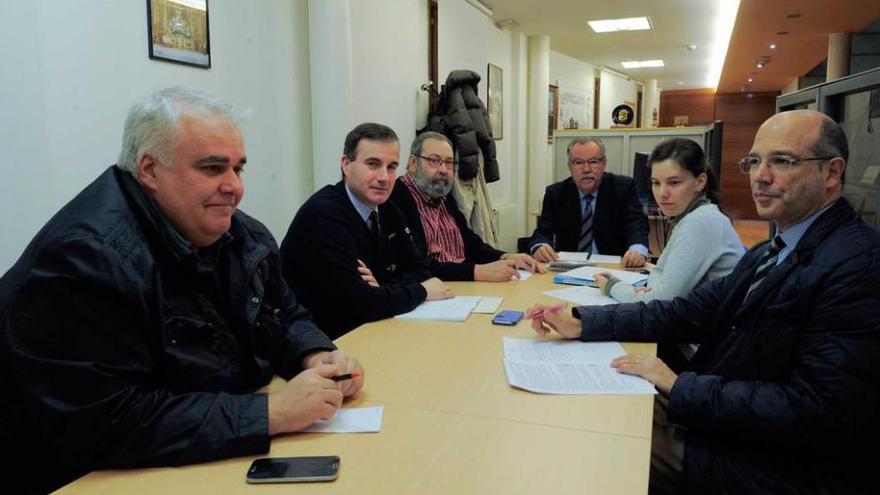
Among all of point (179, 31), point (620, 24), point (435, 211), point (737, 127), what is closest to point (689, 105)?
point (737, 127)

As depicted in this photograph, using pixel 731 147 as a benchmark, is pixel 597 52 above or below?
above

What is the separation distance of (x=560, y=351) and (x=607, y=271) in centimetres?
118

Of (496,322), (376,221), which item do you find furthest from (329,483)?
(376,221)

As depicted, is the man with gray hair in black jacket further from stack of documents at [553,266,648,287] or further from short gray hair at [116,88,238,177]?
stack of documents at [553,266,648,287]

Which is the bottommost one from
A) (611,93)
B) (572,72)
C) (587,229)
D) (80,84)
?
(587,229)

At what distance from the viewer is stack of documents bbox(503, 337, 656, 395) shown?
1.43m

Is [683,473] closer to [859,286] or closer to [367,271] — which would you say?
[859,286]

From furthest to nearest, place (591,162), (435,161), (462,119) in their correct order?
(462,119) → (591,162) → (435,161)

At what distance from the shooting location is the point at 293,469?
105 centimetres

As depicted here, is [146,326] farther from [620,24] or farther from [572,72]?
[572,72]

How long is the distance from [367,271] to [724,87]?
12.2 meters

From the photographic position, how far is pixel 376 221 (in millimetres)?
2432

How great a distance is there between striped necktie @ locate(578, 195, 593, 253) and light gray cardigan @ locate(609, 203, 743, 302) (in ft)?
5.51

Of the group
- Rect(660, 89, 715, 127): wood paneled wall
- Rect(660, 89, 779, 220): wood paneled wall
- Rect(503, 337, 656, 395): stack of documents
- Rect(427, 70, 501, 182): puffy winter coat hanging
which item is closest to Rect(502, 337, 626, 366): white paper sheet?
Rect(503, 337, 656, 395): stack of documents
